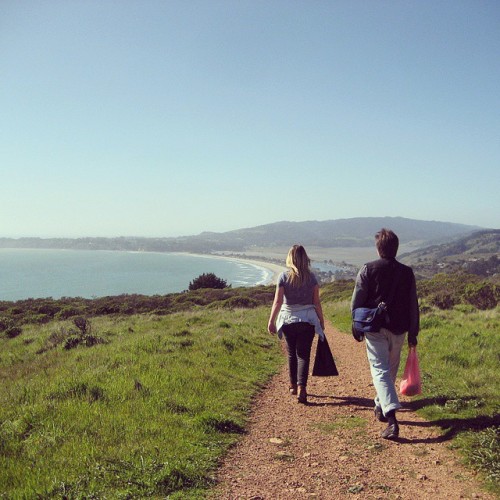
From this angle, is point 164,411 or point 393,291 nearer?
point 393,291

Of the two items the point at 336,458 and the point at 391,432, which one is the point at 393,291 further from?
the point at 336,458

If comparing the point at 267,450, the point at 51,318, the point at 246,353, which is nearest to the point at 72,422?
the point at 267,450

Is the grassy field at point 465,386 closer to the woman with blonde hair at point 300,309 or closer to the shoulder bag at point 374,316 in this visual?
the shoulder bag at point 374,316

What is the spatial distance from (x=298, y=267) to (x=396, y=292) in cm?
161

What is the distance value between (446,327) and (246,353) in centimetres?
574

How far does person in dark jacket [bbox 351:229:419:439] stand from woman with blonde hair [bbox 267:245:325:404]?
1.19 m

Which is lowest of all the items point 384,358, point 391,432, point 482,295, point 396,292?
point 482,295

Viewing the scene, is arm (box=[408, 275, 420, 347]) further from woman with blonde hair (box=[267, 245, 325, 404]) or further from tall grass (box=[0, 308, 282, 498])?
tall grass (box=[0, 308, 282, 498])

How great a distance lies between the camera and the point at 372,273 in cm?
497

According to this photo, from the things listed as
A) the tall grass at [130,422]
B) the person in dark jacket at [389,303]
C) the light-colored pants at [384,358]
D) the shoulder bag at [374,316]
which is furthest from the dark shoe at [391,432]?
the tall grass at [130,422]

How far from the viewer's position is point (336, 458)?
4.36 meters

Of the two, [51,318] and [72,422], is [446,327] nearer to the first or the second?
[72,422]

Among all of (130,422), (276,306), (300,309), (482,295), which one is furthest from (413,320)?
(482,295)

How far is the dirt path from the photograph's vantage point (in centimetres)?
368
